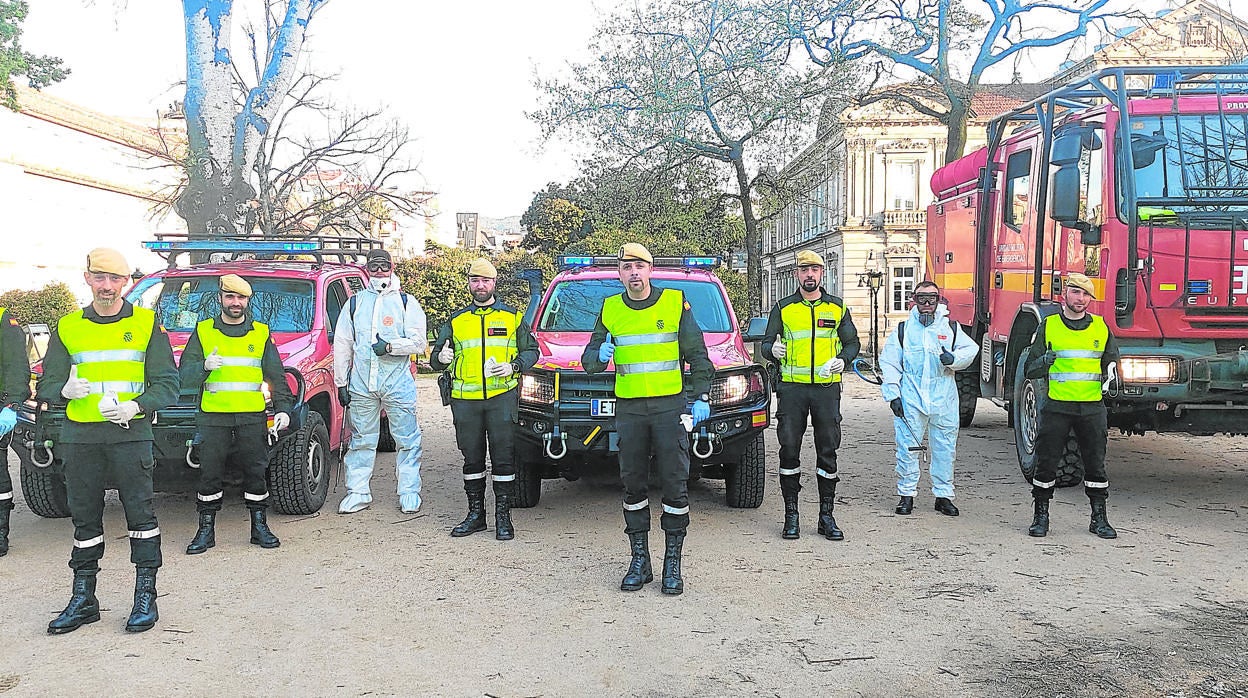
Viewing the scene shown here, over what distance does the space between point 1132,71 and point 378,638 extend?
254 inches

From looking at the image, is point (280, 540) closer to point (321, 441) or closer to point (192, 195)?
point (321, 441)

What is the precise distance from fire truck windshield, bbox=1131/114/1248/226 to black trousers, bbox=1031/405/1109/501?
1461 millimetres

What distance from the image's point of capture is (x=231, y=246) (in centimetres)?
941

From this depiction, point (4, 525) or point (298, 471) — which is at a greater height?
point (298, 471)

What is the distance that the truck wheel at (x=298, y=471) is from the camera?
740cm

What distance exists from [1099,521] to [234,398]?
18.5 feet

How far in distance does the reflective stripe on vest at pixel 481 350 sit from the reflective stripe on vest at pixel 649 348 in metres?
1.40

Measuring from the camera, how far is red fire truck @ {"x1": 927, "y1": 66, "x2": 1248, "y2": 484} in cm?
711

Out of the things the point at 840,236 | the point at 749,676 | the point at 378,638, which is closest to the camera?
the point at 749,676

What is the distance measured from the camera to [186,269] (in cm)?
880

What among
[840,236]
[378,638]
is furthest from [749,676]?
[840,236]

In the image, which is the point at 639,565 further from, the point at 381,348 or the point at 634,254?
the point at 381,348

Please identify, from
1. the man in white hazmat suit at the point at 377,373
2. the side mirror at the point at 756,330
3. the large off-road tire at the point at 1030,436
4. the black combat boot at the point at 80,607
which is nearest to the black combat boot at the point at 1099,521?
the large off-road tire at the point at 1030,436

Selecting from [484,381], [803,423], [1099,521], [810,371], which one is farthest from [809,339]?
[1099,521]
